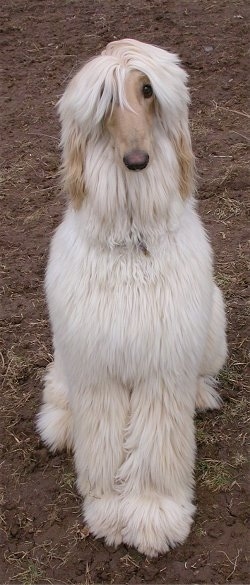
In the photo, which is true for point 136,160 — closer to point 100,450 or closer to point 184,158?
point 184,158

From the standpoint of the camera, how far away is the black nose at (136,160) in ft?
5.79

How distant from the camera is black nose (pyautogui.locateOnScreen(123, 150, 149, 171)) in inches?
69.5

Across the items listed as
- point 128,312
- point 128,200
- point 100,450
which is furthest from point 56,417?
point 128,200

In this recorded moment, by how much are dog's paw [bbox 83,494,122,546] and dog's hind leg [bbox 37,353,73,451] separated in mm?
348

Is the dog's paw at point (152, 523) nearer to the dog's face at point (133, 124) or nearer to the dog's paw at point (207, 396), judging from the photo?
the dog's paw at point (207, 396)

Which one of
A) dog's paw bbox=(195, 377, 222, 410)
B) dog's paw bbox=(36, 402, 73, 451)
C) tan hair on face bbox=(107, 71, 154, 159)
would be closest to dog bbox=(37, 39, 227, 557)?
tan hair on face bbox=(107, 71, 154, 159)

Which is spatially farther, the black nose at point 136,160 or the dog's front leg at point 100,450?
the dog's front leg at point 100,450

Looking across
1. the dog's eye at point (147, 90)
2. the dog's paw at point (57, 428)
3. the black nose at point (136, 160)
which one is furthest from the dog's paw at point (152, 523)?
the dog's eye at point (147, 90)

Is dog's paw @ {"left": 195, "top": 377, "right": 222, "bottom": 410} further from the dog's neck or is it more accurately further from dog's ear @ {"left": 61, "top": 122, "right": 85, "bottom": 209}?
dog's ear @ {"left": 61, "top": 122, "right": 85, "bottom": 209}

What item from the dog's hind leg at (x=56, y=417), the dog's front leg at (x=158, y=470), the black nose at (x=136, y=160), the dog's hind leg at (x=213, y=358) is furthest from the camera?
the dog's hind leg at (x=56, y=417)

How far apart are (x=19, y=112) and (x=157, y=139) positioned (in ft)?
10.9

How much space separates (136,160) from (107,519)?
1.26m

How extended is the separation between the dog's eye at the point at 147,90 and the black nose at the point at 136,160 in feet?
0.58

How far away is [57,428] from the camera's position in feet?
8.90
